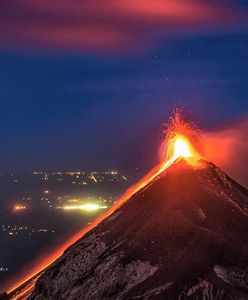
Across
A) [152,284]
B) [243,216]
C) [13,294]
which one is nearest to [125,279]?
[152,284]

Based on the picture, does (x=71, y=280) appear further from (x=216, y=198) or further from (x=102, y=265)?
(x=216, y=198)

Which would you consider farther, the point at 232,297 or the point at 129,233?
the point at 129,233
